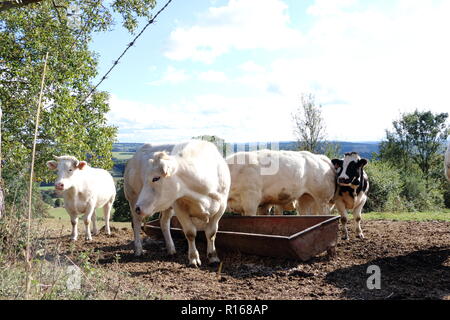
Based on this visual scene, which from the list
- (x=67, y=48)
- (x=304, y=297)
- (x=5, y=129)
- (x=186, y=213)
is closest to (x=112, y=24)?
(x=67, y=48)

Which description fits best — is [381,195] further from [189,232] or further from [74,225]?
[189,232]

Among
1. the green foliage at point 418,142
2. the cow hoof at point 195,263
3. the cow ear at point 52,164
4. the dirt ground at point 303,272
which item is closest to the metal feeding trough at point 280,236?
the dirt ground at point 303,272

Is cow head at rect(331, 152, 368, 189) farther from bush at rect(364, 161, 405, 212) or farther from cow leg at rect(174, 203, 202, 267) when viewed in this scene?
bush at rect(364, 161, 405, 212)

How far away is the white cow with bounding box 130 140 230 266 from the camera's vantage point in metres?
6.31

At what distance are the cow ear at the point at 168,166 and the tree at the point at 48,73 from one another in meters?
7.73

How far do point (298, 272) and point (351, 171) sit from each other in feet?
11.9

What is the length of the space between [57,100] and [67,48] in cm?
194

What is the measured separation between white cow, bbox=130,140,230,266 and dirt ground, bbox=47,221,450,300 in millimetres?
684

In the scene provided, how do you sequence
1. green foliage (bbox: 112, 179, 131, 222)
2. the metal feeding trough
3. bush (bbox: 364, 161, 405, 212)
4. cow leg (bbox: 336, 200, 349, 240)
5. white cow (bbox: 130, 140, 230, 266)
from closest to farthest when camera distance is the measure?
white cow (bbox: 130, 140, 230, 266) → the metal feeding trough → cow leg (bbox: 336, 200, 349, 240) → bush (bbox: 364, 161, 405, 212) → green foliage (bbox: 112, 179, 131, 222)

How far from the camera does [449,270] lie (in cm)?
656

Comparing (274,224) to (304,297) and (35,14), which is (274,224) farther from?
(35,14)

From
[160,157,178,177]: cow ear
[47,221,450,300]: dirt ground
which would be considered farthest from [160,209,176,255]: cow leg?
[160,157,178,177]: cow ear

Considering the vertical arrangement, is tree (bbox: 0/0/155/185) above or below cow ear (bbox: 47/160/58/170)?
above
